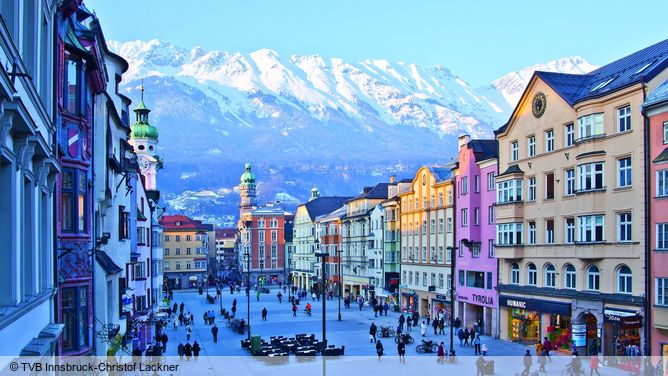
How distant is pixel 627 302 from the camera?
121 ft

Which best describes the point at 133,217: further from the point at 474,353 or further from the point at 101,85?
the point at 474,353

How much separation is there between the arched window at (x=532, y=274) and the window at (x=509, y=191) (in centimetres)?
435

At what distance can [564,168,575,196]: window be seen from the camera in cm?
4222

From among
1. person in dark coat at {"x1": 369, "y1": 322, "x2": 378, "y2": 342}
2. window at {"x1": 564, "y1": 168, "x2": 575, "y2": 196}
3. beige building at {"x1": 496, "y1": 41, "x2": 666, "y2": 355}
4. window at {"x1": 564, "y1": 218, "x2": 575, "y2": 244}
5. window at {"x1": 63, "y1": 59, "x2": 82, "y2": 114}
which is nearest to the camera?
window at {"x1": 63, "y1": 59, "x2": 82, "y2": 114}

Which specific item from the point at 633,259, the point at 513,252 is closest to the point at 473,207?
the point at 513,252

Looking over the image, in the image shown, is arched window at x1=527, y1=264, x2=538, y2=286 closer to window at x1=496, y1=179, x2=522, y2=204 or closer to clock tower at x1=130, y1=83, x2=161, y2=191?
window at x1=496, y1=179, x2=522, y2=204

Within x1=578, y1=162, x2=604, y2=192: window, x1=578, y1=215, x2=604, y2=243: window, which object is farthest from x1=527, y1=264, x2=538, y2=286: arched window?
x1=578, y1=162, x2=604, y2=192: window

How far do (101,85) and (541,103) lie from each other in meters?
30.5

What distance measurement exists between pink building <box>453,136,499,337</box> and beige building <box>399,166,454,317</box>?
2.68 meters

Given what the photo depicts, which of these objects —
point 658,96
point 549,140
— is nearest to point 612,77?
point 549,140

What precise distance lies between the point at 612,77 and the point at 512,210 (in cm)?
1092

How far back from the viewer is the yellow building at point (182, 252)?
12862 centimetres

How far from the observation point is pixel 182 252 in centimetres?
12962

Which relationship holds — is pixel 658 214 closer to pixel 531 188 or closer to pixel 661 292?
pixel 661 292
